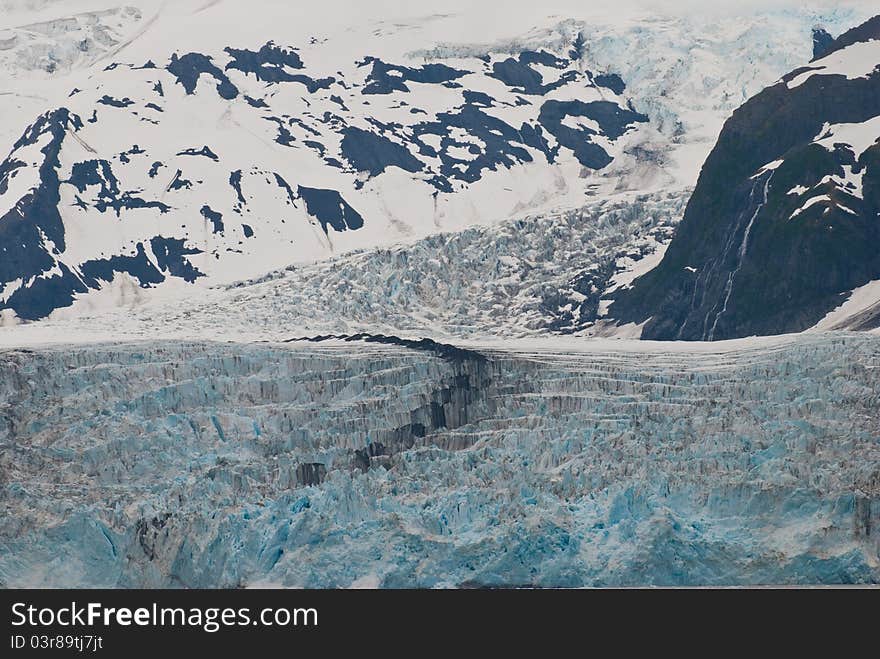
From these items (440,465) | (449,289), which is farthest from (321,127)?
(440,465)

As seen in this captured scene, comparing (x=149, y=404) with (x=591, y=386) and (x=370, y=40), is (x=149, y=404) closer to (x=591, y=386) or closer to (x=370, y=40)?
(x=591, y=386)

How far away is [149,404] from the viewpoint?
8944cm

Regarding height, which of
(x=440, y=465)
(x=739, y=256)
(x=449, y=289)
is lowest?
(x=739, y=256)

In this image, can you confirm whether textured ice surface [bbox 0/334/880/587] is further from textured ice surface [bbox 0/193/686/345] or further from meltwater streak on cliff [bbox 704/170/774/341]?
meltwater streak on cliff [bbox 704/170/774/341]

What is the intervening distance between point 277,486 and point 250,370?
39.4 feet

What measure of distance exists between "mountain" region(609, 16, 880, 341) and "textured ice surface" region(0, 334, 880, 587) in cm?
2377

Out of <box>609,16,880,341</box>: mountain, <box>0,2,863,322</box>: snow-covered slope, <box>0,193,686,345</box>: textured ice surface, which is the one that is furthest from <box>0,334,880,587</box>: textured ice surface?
<box>0,2,863,322</box>: snow-covered slope

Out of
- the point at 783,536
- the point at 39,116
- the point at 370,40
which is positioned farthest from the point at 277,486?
the point at 370,40

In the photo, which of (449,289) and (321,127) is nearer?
(449,289)

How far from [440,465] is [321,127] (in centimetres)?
8361

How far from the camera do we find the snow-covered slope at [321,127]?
479 feet

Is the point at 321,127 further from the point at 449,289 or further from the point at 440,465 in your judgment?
the point at 440,465

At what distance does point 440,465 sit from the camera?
82.4 m

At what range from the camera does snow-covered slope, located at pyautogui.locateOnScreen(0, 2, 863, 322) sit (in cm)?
14612
